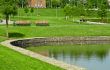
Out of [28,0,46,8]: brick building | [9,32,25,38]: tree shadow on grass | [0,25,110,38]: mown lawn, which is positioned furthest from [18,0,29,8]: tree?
[9,32,25,38]: tree shadow on grass

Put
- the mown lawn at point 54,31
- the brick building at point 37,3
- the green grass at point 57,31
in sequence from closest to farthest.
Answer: the mown lawn at point 54,31 < the green grass at point 57,31 < the brick building at point 37,3

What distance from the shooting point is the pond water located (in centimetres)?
2878

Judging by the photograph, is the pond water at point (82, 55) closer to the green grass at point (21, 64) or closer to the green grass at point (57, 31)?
the green grass at point (21, 64)

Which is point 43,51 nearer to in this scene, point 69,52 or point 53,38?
point 69,52

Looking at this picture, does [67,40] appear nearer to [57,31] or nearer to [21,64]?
[57,31]

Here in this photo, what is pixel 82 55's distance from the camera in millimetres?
35781

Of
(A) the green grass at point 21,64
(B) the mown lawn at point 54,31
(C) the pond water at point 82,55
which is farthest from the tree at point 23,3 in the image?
(A) the green grass at point 21,64

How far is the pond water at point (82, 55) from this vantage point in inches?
1133

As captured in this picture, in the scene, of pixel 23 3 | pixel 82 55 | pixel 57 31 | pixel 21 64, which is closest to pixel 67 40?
pixel 57 31

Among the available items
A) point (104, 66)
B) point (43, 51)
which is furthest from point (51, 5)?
point (104, 66)

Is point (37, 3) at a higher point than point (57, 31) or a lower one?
higher

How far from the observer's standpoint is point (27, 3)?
147375 millimetres

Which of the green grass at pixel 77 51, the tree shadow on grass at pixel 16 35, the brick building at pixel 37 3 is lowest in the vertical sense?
the green grass at pixel 77 51

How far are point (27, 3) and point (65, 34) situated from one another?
324ft
